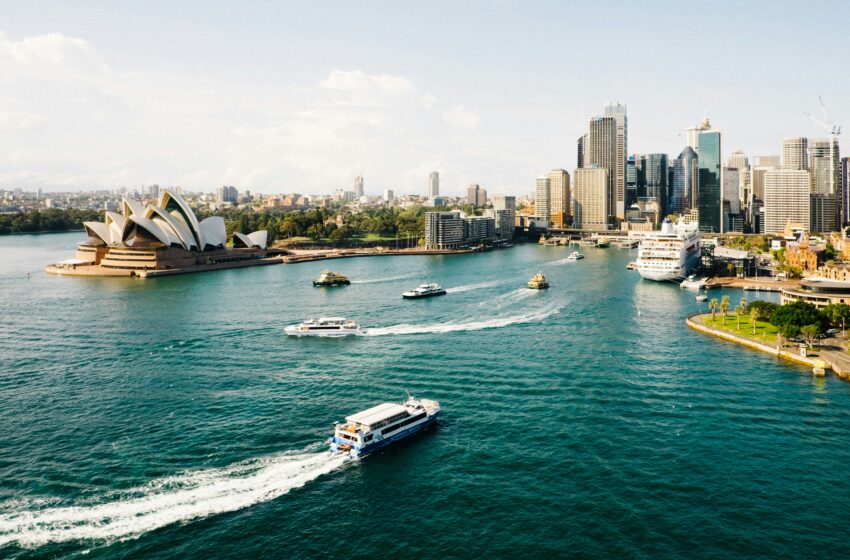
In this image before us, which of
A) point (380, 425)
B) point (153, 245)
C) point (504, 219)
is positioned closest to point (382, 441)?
point (380, 425)

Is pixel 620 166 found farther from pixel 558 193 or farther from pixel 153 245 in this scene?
pixel 153 245

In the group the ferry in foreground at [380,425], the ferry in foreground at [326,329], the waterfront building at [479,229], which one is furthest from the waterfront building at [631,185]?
the ferry in foreground at [380,425]

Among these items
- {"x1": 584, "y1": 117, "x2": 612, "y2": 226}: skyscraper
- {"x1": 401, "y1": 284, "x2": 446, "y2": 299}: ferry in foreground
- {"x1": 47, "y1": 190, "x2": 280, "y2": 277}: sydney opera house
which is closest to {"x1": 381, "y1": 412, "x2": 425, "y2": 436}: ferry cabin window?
{"x1": 401, "y1": 284, "x2": 446, "y2": 299}: ferry in foreground

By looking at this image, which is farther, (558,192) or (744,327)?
(558,192)

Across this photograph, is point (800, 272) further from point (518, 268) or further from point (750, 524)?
point (750, 524)

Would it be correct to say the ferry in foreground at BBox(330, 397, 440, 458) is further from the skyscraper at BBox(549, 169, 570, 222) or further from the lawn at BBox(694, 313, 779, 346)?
the skyscraper at BBox(549, 169, 570, 222)

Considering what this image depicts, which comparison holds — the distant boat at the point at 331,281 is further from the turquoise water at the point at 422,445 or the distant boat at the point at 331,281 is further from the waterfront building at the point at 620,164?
the waterfront building at the point at 620,164
